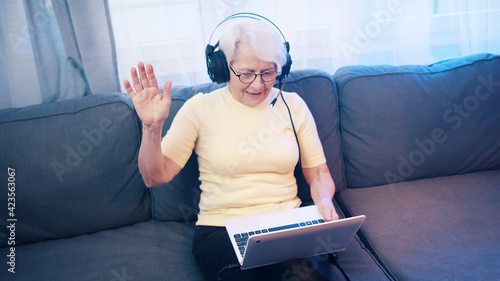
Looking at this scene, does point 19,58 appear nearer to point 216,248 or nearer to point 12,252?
point 12,252

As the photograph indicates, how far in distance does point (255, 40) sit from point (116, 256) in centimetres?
86

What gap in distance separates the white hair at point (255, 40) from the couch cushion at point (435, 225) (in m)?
0.70

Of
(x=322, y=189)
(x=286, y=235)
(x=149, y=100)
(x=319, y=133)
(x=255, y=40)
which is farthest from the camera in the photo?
(x=319, y=133)

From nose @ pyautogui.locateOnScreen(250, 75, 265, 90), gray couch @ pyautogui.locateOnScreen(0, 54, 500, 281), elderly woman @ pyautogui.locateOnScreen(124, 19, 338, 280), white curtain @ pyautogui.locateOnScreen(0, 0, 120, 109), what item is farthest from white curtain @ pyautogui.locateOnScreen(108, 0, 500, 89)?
nose @ pyautogui.locateOnScreen(250, 75, 265, 90)

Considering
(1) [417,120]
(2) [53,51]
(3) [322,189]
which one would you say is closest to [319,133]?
(3) [322,189]

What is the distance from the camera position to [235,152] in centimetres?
122

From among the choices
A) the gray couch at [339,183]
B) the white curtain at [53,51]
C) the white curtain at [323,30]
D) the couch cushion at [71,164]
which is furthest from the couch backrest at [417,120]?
the white curtain at [53,51]

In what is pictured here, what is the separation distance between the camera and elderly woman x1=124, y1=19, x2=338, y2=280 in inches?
45.4

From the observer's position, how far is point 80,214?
1393mm

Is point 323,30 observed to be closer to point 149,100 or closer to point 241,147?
point 241,147

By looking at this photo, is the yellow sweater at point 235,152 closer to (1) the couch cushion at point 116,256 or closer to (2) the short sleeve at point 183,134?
(2) the short sleeve at point 183,134

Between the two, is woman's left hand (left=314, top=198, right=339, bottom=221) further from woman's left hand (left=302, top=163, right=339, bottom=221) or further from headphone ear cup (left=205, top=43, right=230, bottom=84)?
headphone ear cup (left=205, top=43, right=230, bottom=84)

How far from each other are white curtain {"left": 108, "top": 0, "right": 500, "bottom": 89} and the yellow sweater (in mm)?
486

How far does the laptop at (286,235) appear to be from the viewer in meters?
0.90
